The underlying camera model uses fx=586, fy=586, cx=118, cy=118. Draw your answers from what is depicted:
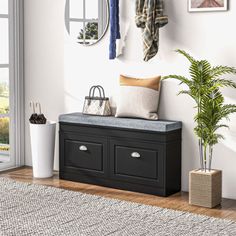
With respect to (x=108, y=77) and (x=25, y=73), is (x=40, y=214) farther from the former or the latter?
(x=25, y=73)

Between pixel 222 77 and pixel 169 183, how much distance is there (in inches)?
40.7

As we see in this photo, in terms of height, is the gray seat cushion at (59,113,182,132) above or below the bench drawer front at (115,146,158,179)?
above

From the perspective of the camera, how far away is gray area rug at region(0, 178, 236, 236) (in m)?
4.12

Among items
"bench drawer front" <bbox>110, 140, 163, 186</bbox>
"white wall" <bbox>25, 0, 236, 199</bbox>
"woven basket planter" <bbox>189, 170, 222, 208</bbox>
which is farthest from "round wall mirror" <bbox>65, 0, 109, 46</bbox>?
"woven basket planter" <bbox>189, 170, 222, 208</bbox>

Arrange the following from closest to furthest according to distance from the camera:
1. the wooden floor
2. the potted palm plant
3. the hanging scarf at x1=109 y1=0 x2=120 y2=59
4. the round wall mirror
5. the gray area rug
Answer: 1. the gray area rug
2. the wooden floor
3. the potted palm plant
4. the hanging scarf at x1=109 y1=0 x2=120 y2=59
5. the round wall mirror

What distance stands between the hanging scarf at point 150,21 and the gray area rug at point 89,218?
1401mm

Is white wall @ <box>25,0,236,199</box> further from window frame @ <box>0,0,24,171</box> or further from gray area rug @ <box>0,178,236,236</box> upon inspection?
gray area rug @ <box>0,178,236,236</box>

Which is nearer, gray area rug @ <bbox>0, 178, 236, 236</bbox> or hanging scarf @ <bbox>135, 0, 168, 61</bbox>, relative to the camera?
gray area rug @ <bbox>0, 178, 236, 236</bbox>

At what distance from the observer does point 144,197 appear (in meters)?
5.13

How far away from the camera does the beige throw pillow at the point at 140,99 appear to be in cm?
530

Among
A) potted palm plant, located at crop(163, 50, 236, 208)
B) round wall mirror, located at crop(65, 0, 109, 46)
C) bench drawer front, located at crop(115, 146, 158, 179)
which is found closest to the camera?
potted palm plant, located at crop(163, 50, 236, 208)

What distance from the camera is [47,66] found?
20.3 feet

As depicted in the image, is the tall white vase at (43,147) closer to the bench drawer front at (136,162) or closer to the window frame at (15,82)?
the window frame at (15,82)

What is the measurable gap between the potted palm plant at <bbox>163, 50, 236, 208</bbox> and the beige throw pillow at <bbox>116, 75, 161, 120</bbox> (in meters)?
0.38
